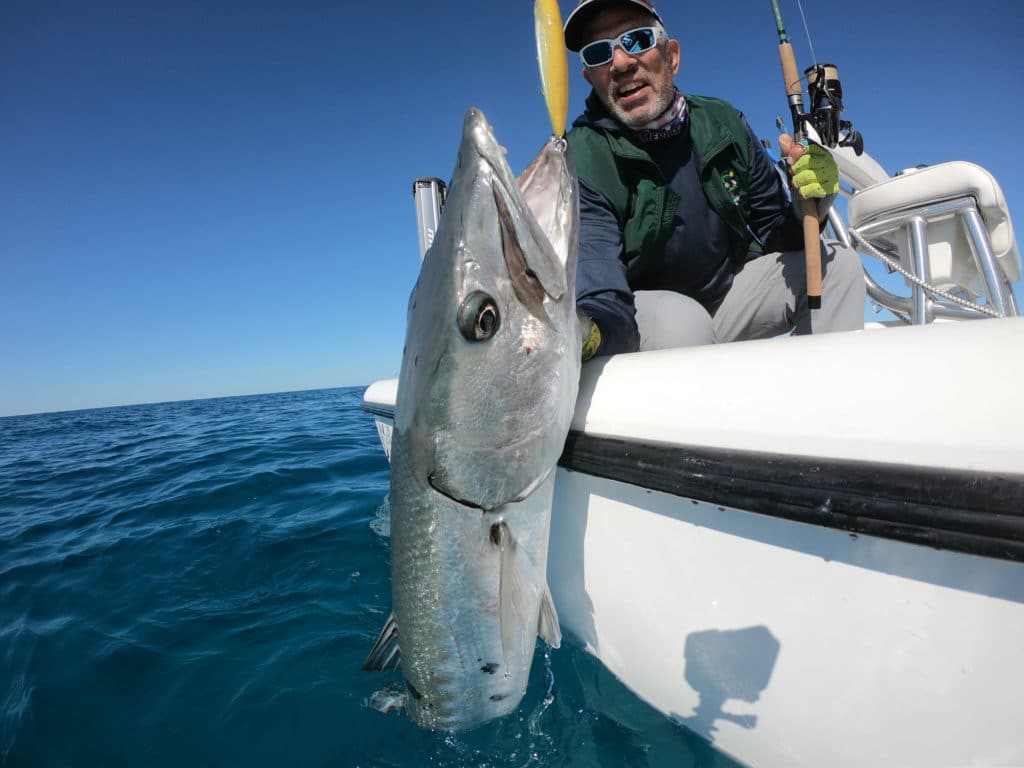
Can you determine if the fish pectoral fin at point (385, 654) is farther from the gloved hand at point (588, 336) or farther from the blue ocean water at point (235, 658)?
the gloved hand at point (588, 336)

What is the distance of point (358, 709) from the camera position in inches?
77.7

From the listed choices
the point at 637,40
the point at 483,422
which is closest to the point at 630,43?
the point at 637,40

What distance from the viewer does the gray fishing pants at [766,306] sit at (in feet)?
6.72

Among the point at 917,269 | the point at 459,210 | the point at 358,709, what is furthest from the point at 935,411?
the point at 917,269

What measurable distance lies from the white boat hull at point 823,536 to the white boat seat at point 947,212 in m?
2.64

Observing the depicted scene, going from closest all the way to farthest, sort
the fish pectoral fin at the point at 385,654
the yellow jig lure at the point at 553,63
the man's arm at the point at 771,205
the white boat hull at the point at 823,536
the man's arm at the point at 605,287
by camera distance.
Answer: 1. the white boat hull at the point at 823,536
2. the yellow jig lure at the point at 553,63
3. the fish pectoral fin at the point at 385,654
4. the man's arm at the point at 605,287
5. the man's arm at the point at 771,205

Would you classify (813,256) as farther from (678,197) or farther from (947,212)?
(947,212)

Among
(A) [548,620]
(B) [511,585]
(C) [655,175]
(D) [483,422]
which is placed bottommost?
(A) [548,620]

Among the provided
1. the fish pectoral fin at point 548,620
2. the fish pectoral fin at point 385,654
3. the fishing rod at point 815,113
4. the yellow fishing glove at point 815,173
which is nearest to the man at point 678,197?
the yellow fishing glove at point 815,173

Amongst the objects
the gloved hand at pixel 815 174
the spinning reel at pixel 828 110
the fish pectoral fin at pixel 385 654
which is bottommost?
the fish pectoral fin at pixel 385 654

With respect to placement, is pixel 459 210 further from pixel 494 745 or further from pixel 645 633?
pixel 494 745

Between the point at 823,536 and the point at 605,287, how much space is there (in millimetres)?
1061

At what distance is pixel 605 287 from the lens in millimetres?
1773

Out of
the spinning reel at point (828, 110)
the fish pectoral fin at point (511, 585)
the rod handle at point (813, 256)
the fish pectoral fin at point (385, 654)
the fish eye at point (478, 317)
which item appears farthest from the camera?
the spinning reel at point (828, 110)
